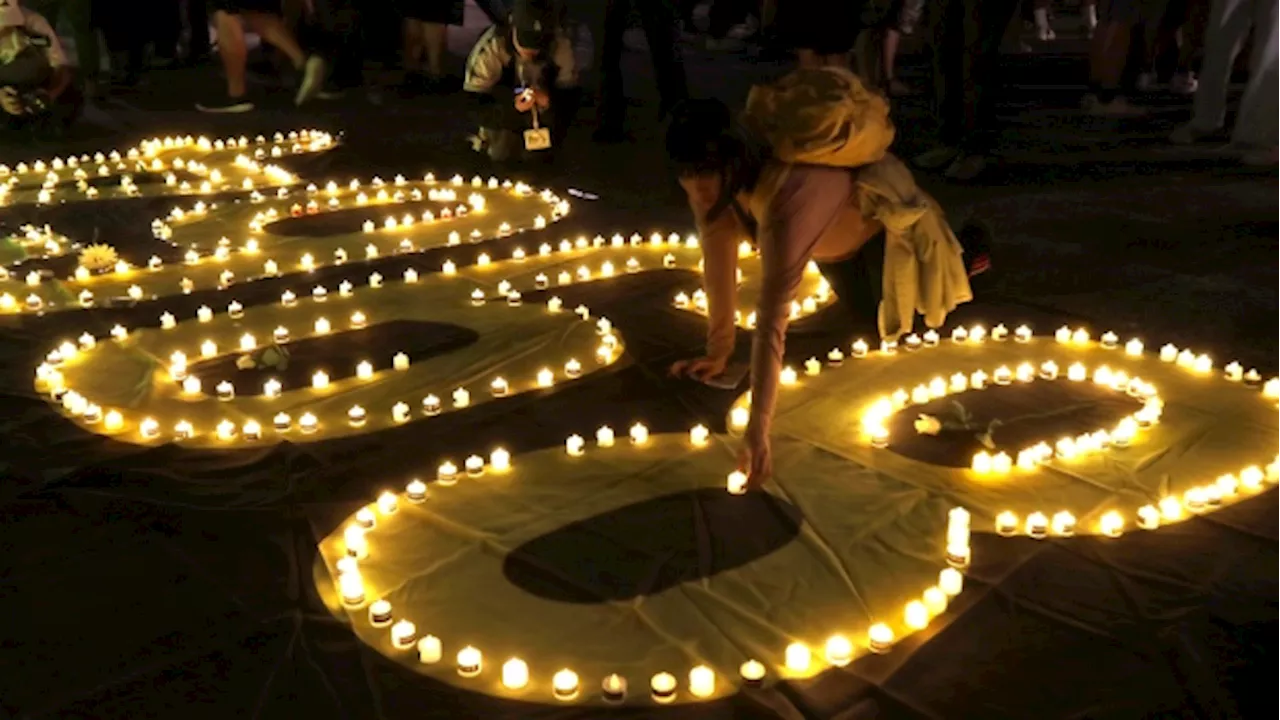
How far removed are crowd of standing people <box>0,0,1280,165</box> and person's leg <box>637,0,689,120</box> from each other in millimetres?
10

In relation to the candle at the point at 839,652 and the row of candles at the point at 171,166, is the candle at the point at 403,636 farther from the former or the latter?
the row of candles at the point at 171,166

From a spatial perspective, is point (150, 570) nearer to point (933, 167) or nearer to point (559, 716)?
point (559, 716)

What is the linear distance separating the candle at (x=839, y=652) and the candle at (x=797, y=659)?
0.04 m

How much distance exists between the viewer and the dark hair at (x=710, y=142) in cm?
276

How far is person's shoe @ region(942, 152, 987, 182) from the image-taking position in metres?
6.14

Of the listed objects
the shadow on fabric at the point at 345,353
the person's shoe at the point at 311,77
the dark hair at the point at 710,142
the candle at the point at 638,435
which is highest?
the dark hair at the point at 710,142

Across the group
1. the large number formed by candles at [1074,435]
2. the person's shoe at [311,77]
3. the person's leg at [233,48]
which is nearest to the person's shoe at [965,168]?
the large number formed by candles at [1074,435]

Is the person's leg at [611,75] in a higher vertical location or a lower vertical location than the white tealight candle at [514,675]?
higher

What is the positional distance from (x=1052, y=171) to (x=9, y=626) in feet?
18.4

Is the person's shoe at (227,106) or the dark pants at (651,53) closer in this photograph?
the dark pants at (651,53)

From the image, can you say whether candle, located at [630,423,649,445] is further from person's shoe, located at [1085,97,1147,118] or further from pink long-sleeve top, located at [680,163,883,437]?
person's shoe, located at [1085,97,1147,118]

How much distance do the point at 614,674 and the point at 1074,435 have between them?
158cm

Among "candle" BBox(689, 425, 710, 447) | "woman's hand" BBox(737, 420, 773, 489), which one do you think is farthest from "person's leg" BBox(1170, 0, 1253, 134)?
"woman's hand" BBox(737, 420, 773, 489)

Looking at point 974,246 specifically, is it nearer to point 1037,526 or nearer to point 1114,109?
point 1037,526
